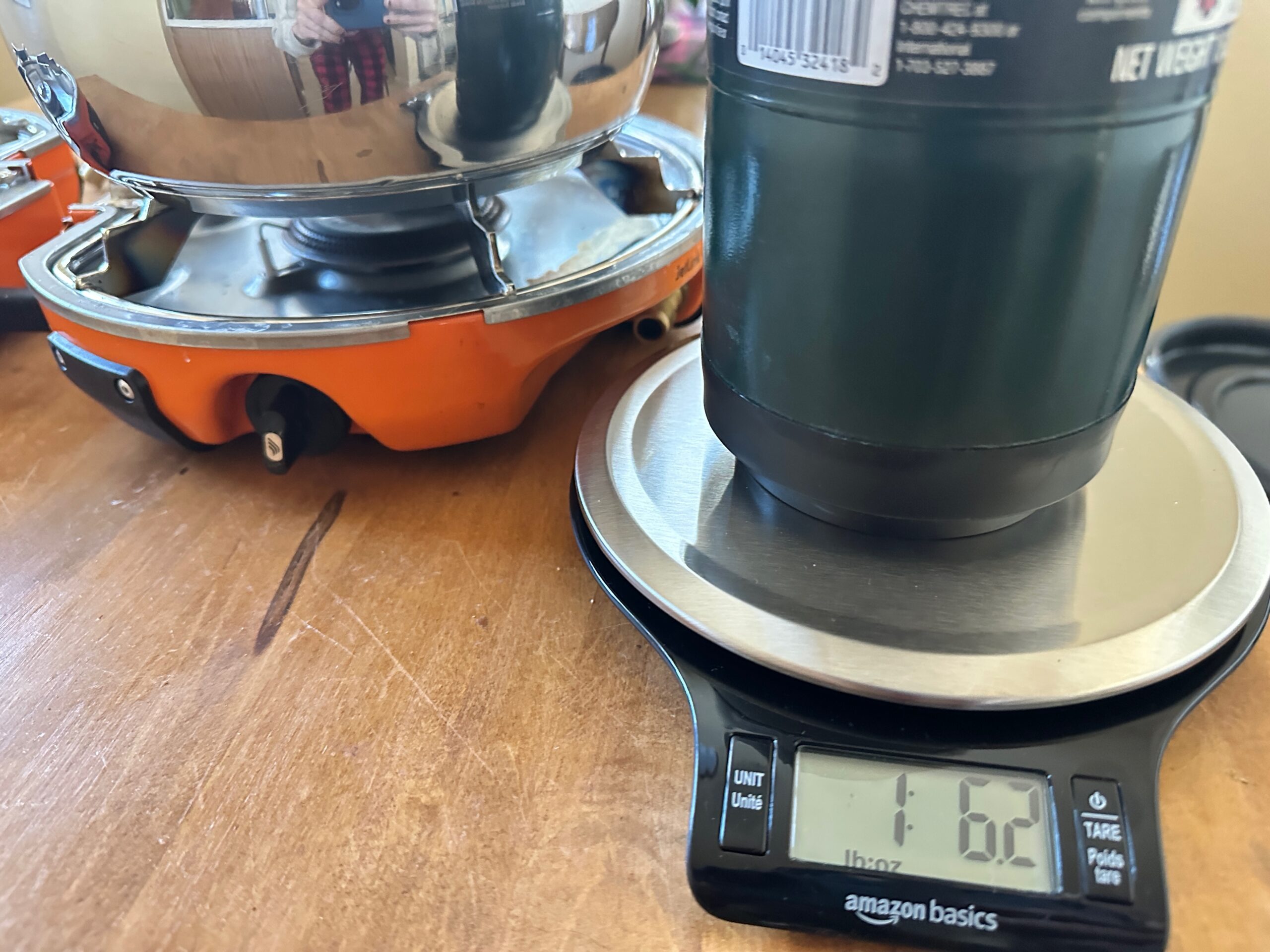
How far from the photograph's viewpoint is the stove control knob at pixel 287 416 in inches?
16.3

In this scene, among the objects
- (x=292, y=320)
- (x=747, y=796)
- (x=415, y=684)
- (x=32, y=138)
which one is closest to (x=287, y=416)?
(x=292, y=320)

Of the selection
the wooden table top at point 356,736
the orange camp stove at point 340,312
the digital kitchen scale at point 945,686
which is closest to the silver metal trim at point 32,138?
the orange camp stove at point 340,312

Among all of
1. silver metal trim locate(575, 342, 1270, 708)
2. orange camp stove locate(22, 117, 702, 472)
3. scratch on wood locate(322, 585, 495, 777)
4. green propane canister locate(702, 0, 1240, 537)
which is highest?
green propane canister locate(702, 0, 1240, 537)

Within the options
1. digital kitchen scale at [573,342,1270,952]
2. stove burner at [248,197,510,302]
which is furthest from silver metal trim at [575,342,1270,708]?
stove burner at [248,197,510,302]

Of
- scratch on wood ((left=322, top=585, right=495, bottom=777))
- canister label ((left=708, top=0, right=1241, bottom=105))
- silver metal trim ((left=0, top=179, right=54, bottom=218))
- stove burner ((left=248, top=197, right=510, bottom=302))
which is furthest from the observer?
silver metal trim ((left=0, top=179, right=54, bottom=218))

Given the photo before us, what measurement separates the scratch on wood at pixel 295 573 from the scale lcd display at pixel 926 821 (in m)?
0.23

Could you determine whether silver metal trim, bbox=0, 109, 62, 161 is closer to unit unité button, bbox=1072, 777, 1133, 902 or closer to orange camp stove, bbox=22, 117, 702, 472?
orange camp stove, bbox=22, 117, 702, 472

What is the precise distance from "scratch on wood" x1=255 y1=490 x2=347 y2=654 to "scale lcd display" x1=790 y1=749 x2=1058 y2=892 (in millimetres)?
230

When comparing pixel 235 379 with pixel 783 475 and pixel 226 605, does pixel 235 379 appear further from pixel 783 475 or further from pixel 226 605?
pixel 783 475

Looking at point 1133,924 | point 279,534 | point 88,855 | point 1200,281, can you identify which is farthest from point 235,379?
point 1200,281

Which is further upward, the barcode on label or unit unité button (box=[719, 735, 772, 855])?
the barcode on label

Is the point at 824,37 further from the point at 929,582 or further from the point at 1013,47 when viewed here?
the point at 929,582

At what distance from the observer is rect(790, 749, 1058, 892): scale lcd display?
0.83 ft

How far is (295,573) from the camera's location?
0.40 m
